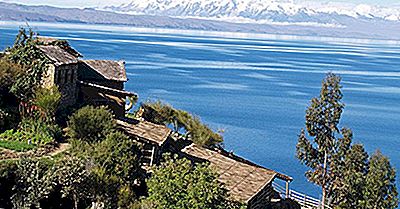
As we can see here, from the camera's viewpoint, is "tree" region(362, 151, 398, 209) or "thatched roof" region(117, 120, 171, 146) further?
"thatched roof" region(117, 120, 171, 146)

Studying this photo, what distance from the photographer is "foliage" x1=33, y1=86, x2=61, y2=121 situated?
29438 millimetres

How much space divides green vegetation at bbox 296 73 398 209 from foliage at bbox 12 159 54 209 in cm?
1313

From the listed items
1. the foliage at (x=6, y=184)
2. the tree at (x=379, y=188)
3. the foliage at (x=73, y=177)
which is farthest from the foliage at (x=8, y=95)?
the tree at (x=379, y=188)

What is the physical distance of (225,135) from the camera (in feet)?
195

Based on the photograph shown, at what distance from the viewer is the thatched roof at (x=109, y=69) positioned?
3784 centimetres

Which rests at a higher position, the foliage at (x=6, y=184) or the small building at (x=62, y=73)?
the small building at (x=62, y=73)

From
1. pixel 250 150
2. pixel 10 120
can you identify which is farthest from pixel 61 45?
pixel 250 150

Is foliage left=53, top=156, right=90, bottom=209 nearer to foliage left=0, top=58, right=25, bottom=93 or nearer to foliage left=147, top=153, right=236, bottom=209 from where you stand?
foliage left=147, top=153, right=236, bottom=209

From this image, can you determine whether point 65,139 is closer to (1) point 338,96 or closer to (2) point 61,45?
(2) point 61,45

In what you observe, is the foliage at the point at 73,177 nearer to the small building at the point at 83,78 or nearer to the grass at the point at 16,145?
the grass at the point at 16,145

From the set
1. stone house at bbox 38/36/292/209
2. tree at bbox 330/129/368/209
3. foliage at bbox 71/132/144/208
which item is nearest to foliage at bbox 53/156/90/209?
foliage at bbox 71/132/144/208

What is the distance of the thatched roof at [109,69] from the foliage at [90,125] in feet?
29.4

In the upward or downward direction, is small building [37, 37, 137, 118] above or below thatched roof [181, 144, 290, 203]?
above

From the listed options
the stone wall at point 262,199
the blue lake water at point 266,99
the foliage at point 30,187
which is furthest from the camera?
the blue lake water at point 266,99
